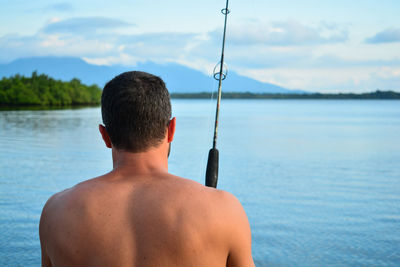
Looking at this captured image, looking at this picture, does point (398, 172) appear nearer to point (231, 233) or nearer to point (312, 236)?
point (312, 236)

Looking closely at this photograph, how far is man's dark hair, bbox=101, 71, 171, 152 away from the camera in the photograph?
182 centimetres

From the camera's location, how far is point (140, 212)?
1.72 meters

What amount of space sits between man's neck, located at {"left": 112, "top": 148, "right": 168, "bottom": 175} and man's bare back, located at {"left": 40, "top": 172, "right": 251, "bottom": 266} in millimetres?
40

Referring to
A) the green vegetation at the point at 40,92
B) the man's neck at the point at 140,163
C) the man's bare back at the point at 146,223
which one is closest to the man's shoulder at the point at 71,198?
the man's bare back at the point at 146,223

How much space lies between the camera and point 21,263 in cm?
567

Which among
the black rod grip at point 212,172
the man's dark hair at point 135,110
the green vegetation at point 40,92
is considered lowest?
the green vegetation at point 40,92

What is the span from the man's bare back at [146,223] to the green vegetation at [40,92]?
93554 millimetres

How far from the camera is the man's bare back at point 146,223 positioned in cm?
171

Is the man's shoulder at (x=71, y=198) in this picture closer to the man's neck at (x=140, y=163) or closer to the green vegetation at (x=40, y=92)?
the man's neck at (x=140, y=163)

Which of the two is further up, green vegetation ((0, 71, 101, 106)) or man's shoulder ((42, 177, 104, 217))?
man's shoulder ((42, 177, 104, 217))

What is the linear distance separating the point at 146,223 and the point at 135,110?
44 cm

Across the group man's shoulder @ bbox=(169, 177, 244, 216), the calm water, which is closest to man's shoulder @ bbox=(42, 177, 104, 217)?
man's shoulder @ bbox=(169, 177, 244, 216)

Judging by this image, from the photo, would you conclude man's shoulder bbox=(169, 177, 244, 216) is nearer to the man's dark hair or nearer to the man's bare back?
the man's bare back

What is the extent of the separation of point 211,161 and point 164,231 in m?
2.20
